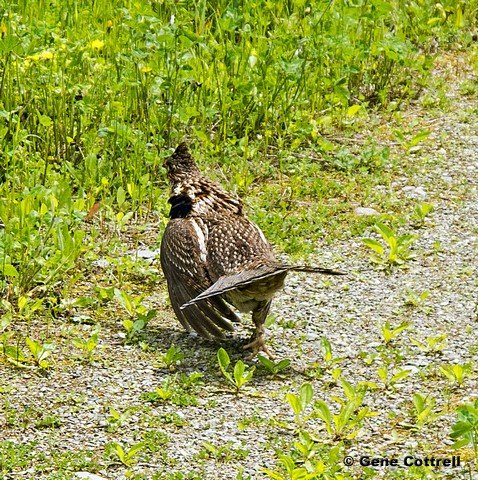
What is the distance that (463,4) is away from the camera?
12.2 m

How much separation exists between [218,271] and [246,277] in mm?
384

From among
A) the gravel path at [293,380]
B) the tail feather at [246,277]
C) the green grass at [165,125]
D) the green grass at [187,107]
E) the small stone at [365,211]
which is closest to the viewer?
the gravel path at [293,380]

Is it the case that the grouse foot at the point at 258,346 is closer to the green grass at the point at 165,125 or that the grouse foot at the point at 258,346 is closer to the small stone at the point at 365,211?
the green grass at the point at 165,125

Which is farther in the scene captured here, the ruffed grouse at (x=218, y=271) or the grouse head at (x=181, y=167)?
the grouse head at (x=181, y=167)

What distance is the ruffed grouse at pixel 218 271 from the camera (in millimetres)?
6996

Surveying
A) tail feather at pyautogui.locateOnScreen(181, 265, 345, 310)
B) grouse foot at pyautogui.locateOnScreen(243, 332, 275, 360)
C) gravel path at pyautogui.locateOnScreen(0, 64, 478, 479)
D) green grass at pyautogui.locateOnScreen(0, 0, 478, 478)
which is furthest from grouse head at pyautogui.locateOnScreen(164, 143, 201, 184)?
grouse foot at pyautogui.locateOnScreen(243, 332, 275, 360)

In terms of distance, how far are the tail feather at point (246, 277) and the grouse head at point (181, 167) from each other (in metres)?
1.25

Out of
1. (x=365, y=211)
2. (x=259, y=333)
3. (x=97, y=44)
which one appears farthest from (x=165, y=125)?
(x=259, y=333)

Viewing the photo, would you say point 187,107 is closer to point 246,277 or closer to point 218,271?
point 218,271

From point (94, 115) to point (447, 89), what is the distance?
11.6ft

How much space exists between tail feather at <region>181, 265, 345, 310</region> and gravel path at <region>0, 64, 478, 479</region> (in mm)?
507

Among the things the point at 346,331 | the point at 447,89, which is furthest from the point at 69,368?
the point at 447,89

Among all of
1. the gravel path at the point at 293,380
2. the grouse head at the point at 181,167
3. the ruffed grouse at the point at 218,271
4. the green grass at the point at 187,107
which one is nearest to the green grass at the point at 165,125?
the green grass at the point at 187,107

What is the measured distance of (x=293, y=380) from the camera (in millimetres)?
6969
